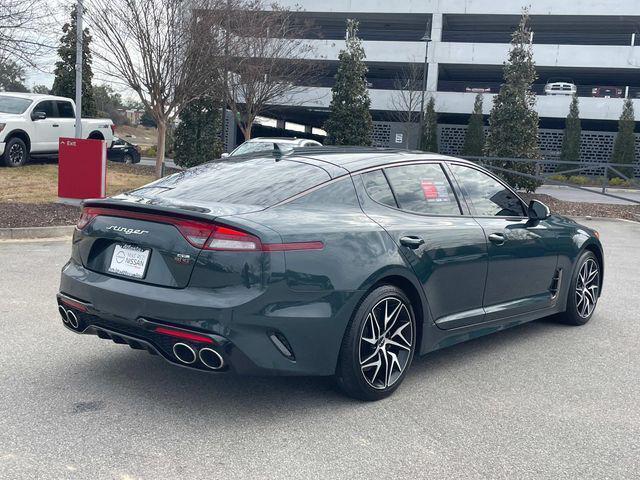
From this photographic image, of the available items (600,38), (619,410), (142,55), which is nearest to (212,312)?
(619,410)

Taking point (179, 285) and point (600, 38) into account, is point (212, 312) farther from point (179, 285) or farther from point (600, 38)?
point (600, 38)

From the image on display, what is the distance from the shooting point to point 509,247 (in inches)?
212

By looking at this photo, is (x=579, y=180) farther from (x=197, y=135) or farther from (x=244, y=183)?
(x=244, y=183)

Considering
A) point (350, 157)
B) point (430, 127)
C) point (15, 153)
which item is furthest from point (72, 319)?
point (430, 127)

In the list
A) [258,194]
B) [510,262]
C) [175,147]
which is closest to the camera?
[258,194]

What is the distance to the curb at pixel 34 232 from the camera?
34.3 feet

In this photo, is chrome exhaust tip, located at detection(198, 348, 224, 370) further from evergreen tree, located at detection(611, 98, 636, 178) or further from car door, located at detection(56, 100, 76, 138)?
evergreen tree, located at detection(611, 98, 636, 178)

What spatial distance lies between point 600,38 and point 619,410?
4679 cm

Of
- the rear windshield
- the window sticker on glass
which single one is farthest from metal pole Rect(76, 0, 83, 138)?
the window sticker on glass

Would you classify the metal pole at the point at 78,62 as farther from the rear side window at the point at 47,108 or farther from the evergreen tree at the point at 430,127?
the evergreen tree at the point at 430,127

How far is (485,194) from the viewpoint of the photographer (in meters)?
5.55

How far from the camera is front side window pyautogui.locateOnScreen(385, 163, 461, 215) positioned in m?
→ 4.81

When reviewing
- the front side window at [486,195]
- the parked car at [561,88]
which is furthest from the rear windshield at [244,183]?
the parked car at [561,88]

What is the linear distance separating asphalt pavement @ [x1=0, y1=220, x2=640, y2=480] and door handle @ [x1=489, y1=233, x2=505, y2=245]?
0.92 m
